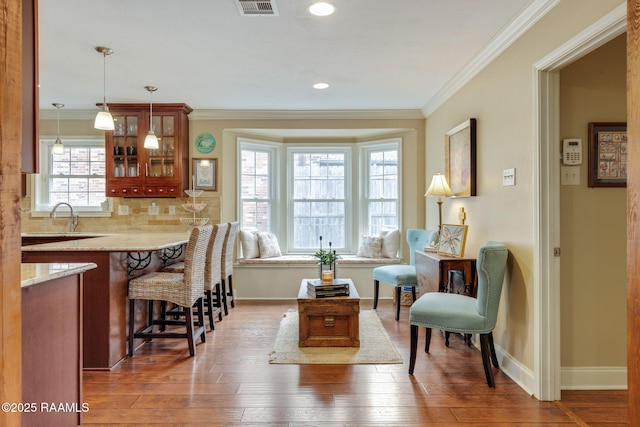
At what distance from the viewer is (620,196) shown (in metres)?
2.58

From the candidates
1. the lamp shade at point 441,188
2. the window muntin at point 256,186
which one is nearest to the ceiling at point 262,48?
the lamp shade at point 441,188

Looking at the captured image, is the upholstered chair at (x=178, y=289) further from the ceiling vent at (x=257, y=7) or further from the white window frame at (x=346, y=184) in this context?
the white window frame at (x=346, y=184)

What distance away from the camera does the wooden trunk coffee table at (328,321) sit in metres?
3.29

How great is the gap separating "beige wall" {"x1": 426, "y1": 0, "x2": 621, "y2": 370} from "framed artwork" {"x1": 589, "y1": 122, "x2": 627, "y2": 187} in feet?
1.30

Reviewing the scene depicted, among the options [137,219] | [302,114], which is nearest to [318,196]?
[302,114]

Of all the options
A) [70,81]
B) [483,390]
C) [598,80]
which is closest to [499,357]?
[483,390]

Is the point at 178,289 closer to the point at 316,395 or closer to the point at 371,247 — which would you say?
the point at 316,395

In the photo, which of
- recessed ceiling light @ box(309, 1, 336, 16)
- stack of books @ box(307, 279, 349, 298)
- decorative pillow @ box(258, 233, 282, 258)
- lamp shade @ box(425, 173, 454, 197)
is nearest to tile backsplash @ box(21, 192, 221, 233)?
decorative pillow @ box(258, 233, 282, 258)

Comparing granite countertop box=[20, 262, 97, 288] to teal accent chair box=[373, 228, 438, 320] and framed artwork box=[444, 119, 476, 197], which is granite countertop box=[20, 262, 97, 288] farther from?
teal accent chair box=[373, 228, 438, 320]

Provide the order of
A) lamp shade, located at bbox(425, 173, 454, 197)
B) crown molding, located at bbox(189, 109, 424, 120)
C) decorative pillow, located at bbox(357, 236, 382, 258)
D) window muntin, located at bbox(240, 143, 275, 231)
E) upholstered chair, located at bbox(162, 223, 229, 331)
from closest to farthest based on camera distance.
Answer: upholstered chair, located at bbox(162, 223, 229, 331), lamp shade, located at bbox(425, 173, 454, 197), crown molding, located at bbox(189, 109, 424, 120), decorative pillow, located at bbox(357, 236, 382, 258), window muntin, located at bbox(240, 143, 275, 231)

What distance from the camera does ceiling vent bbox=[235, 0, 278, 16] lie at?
2.45m

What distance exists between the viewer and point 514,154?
279 centimetres

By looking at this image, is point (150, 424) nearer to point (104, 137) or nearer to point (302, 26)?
point (302, 26)

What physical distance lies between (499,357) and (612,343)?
2.36 ft
